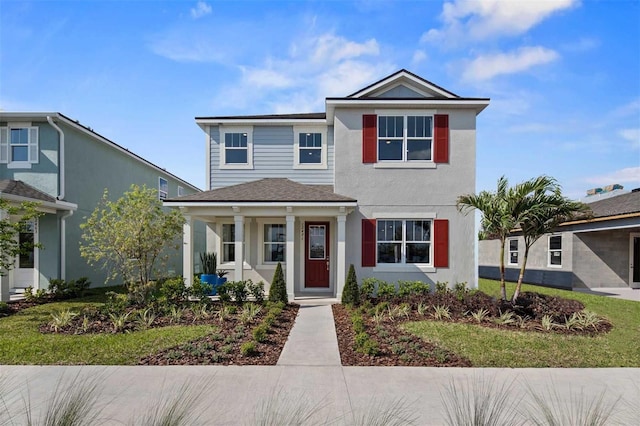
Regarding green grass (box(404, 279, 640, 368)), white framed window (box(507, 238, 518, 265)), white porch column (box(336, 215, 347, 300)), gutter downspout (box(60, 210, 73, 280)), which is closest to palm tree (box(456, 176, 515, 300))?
green grass (box(404, 279, 640, 368))

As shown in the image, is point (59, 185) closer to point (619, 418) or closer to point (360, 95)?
point (360, 95)

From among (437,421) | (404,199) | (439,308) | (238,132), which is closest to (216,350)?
(437,421)

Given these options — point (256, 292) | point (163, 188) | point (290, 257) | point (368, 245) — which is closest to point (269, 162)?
point (290, 257)

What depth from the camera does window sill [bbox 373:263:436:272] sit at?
12039 mm

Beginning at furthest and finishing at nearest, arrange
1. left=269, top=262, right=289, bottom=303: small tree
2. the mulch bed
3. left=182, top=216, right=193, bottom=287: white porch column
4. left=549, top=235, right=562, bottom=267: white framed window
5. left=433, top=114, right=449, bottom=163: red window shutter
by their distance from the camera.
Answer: left=549, top=235, right=562, bottom=267: white framed window < left=433, top=114, right=449, bottom=163: red window shutter < left=182, top=216, right=193, bottom=287: white porch column < left=269, top=262, right=289, bottom=303: small tree < the mulch bed

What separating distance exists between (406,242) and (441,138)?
376 cm

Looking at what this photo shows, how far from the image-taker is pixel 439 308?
9438 mm

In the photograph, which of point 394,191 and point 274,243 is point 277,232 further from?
point 394,191

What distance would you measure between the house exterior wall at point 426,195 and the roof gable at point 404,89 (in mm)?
690

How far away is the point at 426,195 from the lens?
12.2 m

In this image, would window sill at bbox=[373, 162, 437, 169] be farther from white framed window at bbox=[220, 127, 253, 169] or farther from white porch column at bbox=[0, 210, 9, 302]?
white porch column at bbox=[0, 210, 9, 302]

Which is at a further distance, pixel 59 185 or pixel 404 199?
pixel 59 185

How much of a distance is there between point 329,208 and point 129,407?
805 centimetres

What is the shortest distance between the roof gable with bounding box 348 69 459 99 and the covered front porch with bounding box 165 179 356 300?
3.83 meters
